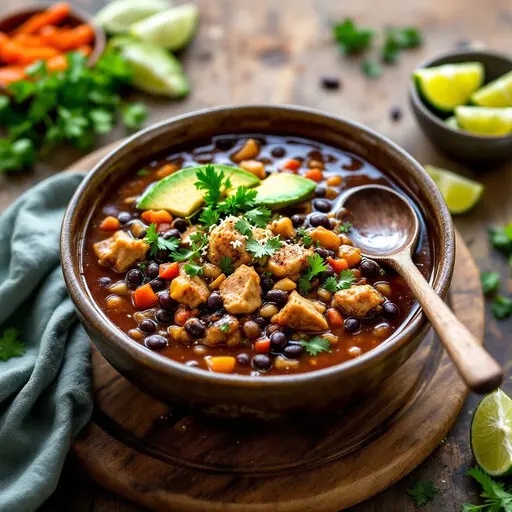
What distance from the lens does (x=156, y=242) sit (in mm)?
4414

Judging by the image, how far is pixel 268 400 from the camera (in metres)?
3.63

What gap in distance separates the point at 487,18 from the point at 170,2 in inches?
125

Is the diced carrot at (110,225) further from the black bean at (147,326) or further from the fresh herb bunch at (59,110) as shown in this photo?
the fresh herb bunch at (59,110)

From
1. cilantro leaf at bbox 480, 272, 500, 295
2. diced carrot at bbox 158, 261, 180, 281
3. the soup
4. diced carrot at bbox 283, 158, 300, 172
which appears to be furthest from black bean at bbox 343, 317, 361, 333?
cilantro leaf at bbox 480, 272, 500, 295

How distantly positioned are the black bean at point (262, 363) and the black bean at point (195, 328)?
0.33 meters

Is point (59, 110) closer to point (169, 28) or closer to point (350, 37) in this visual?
point (169, 28)

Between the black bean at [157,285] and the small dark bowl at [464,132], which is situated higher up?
the black bean at [157,285]

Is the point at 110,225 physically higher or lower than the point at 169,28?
higher

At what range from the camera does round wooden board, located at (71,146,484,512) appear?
396cm

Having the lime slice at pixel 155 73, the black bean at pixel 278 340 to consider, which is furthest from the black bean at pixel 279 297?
the lime slice at pixel 155 73

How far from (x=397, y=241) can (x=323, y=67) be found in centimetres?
302

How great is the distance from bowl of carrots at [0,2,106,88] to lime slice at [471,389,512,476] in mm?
4415

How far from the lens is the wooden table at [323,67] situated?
596 centimetres

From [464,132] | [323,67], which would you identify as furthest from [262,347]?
[323,67]
